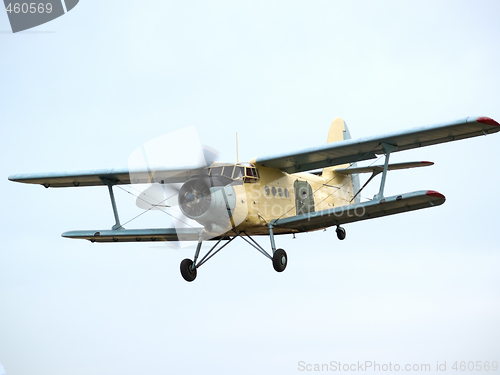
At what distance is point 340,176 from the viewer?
2025 cm

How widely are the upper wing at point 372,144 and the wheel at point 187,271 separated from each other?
3107mm

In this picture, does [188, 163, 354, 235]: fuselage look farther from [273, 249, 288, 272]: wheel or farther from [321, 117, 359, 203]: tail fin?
[321, 117, 359, 203]: tail fin

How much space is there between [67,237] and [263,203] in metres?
5.86

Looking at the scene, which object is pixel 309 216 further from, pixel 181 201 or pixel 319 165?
pixel 181 201

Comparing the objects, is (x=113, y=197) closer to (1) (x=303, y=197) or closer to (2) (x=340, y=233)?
(1) (x=303, y=197)

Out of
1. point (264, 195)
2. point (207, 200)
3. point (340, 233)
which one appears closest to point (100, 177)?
point (207, 200)

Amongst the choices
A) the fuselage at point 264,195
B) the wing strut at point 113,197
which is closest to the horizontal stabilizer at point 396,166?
the fuselage at point 264,195

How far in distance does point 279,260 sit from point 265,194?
5.90 ft

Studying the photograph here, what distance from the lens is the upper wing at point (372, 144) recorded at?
14.2m

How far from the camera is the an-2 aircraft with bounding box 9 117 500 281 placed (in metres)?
14.7

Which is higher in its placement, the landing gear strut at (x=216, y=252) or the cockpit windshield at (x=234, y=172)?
the cockpit windshield at (x=234, y=172)

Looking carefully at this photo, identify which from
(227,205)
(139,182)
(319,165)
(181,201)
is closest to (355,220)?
(319,165)

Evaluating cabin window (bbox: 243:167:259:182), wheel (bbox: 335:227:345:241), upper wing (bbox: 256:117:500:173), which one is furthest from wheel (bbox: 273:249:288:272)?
wheel (bbox: 335:227:345:241)

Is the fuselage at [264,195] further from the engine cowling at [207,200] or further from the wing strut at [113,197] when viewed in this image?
the wing strut at [113,197]
